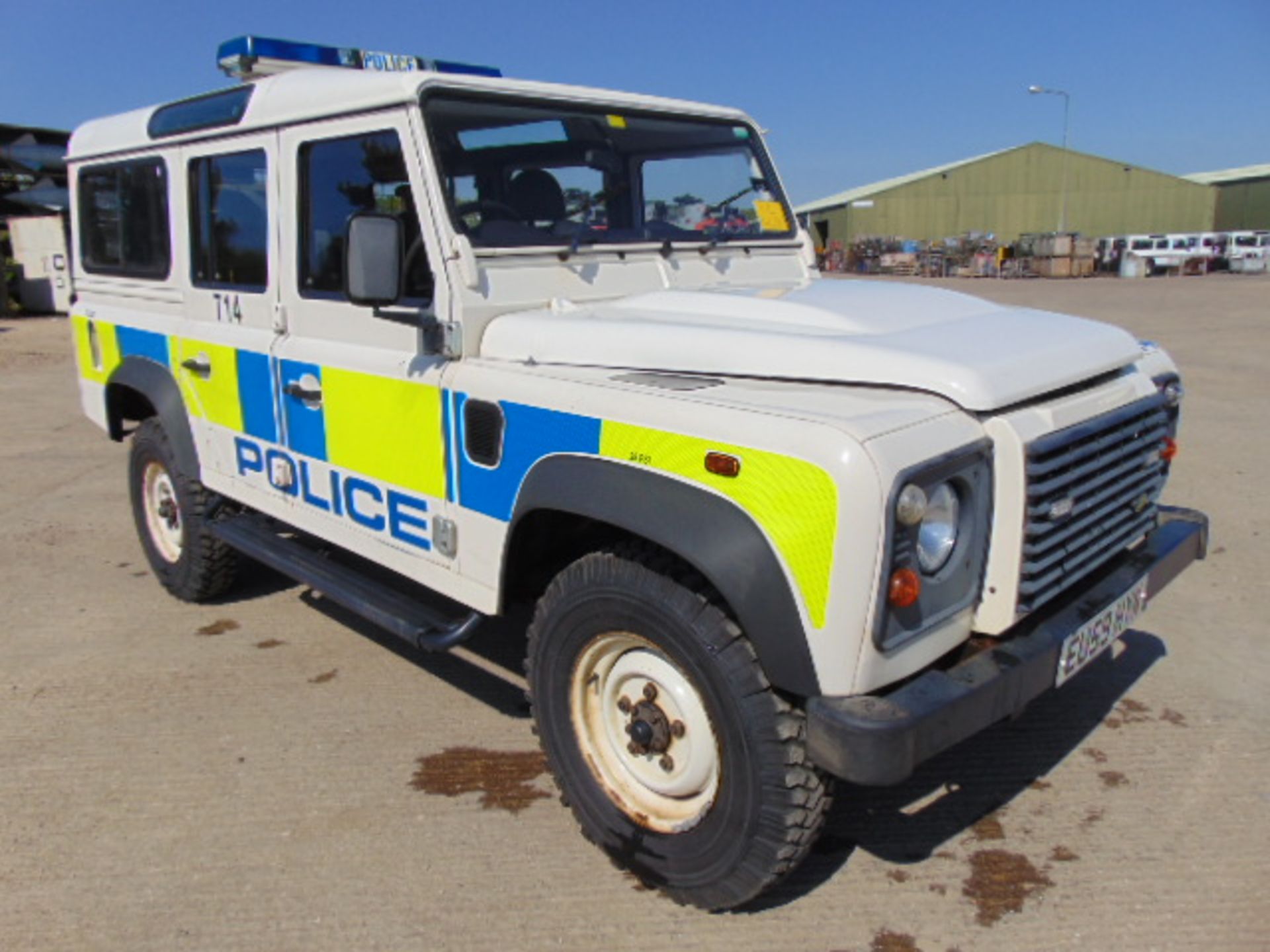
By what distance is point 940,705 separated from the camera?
2209 mm

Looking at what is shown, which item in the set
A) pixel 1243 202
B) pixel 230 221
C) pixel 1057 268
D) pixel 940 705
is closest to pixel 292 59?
pixel 230 221

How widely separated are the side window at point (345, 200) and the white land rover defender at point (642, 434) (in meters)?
0.01

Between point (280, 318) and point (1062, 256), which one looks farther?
point (1062, 256)

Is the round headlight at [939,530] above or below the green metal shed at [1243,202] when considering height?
below

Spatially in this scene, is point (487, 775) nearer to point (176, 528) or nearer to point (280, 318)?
point (280, 318)

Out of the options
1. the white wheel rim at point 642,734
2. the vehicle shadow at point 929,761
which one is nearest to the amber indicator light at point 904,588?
the white wheel rim at point 642,734

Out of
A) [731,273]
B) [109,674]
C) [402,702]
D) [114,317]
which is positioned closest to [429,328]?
[731,273]

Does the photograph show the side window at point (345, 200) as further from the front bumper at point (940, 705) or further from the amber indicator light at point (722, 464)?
the front bumper at point (940, 705)

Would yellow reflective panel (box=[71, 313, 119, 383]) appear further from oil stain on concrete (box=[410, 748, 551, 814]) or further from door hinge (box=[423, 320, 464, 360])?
oil stain on concrete (box=[410, 748, 551, 814])

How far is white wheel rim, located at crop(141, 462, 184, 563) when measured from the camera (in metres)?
4.94

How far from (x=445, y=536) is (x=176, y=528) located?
2.47 m

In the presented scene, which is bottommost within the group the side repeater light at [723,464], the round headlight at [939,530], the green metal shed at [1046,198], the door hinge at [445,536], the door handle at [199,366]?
the door hinge at [445,536]

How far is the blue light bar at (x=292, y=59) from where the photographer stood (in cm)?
400

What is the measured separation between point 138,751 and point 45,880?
72 centimetres
